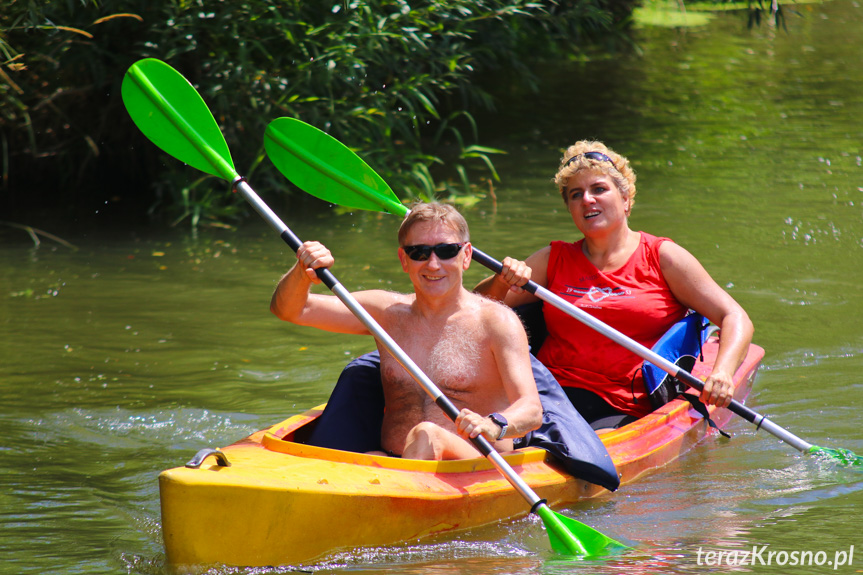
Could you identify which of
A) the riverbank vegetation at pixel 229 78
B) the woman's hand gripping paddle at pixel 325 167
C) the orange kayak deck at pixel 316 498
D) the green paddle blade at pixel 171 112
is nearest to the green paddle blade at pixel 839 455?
the orange kayak deck at pixel 316 498

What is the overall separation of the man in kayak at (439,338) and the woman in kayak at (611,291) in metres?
0.62

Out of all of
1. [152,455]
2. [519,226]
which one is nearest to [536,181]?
[519,226]

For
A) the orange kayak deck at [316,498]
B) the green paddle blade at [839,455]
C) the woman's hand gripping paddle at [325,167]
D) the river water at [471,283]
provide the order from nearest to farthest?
the orange kayak deck at [316,498] < the river water at [471,283] < the green paddle blade at [839,455] < the woman's hand gripping paddle at [325,167]

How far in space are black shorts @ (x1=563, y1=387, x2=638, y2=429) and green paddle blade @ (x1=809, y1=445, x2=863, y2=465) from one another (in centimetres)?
74

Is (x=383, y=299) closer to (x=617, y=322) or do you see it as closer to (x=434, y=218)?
(x=434, y=218)

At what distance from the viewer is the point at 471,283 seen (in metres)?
6.67

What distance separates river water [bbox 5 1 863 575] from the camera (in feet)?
11.0

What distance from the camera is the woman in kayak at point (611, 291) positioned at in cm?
418

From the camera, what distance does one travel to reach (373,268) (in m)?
7.13

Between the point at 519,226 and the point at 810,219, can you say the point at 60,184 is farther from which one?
the point at 810,219

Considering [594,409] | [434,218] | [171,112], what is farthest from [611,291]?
[171,112]

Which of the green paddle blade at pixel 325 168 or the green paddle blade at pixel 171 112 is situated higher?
the green paddle blade at pixel 171 112

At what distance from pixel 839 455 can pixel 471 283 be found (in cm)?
307

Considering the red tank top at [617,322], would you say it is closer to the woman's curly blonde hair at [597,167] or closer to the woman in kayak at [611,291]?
the woman in kayak at [611,291]
